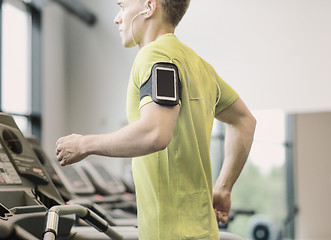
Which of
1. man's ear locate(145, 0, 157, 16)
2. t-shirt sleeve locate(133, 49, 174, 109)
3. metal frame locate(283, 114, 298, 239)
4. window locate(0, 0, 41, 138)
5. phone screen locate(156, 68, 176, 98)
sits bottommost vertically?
metal frame locate(283, 114, 298, 239)

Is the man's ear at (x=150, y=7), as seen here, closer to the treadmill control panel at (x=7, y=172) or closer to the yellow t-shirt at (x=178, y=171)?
the yellow t-shirt at (x=178, y=171)

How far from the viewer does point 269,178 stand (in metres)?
6.90

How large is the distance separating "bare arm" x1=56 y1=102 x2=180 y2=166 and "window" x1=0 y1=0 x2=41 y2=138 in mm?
6348

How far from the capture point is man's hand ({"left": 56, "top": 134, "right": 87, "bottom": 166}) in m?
1.06

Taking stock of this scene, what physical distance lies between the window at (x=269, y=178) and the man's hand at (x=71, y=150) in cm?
593

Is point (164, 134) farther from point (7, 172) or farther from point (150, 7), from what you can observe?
point (7, 172)

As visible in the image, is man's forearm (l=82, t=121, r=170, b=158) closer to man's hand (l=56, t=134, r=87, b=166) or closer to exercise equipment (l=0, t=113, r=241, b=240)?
man's hand (l=56, t=134, r=87, b=166)

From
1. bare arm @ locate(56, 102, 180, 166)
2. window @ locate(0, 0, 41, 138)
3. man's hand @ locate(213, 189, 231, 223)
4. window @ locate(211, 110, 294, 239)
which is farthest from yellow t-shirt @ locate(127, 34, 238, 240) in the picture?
window @ locate(0, 0, 41, 138)

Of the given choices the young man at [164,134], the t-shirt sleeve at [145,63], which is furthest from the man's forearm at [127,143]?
the t-shirt sleeve at [145,63]

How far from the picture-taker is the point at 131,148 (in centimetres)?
102

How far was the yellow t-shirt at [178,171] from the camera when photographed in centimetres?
116

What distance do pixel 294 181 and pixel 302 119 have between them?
0.89 m

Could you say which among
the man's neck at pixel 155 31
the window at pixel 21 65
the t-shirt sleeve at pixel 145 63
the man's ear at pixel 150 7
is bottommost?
the t-shirt sleeve at pixel 145 63

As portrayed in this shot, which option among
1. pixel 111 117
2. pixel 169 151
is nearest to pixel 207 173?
pixel 169 151
